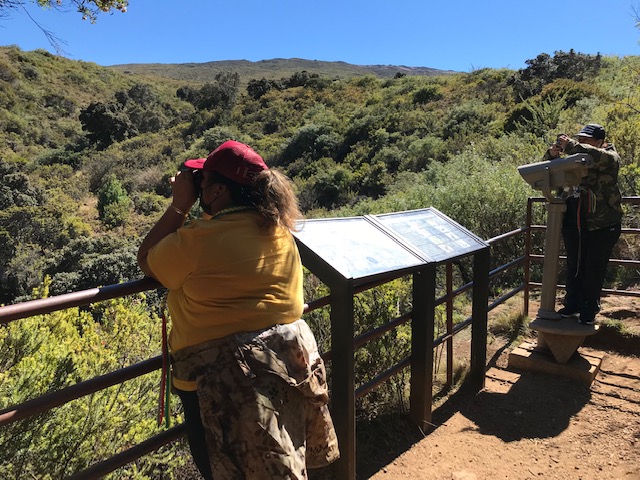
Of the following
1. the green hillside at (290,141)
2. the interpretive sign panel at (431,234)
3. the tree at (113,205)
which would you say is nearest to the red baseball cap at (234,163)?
the interpretive sign panel at (431,234)

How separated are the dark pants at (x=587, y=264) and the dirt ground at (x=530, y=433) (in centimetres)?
57

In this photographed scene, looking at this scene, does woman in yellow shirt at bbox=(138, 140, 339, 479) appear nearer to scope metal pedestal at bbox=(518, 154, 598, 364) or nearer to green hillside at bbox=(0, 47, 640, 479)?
green hillside at bbox=(0, 47, 640, 479)

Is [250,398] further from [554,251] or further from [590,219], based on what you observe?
[590,219]

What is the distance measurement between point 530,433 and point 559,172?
1810 millimetres

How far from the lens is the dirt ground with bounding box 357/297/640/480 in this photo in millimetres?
3025

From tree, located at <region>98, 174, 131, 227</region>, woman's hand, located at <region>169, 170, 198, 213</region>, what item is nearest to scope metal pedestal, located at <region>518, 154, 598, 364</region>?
woman's hand, located at <region>169, 170, 198, 213</region>

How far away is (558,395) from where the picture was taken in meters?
3.86

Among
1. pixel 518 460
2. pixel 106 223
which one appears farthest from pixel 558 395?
pixel 106 223

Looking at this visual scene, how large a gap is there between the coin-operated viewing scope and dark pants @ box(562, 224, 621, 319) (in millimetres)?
576

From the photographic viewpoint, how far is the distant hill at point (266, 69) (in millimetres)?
98312

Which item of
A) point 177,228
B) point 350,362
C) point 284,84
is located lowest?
point 350,362

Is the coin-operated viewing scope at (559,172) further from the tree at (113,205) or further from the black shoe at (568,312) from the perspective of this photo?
the tree at (113,205)

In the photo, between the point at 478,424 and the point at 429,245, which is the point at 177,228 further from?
the point at 478,424

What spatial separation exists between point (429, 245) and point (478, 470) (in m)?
1.38
